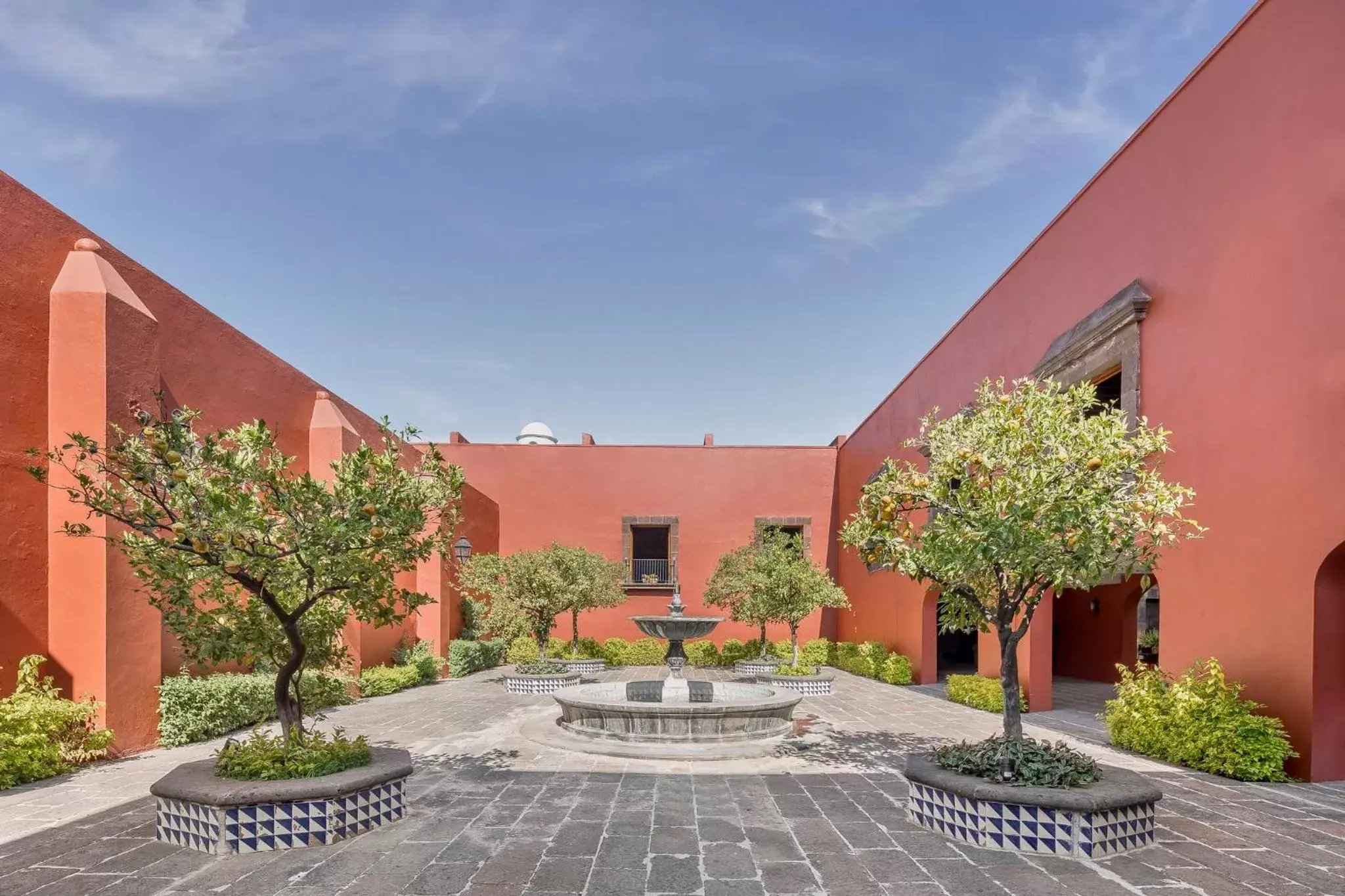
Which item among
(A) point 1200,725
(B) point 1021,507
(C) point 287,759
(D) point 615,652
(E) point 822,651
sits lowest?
(E) point 822,651

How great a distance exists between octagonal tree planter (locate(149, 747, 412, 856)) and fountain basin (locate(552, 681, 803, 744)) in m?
3.31

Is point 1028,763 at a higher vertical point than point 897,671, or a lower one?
higher

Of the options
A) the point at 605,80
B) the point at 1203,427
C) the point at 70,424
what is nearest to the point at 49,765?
the point at 70,424

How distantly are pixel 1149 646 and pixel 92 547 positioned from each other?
14.9m

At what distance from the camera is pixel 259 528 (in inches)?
164

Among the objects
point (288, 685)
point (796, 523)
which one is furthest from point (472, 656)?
point (288, 685)

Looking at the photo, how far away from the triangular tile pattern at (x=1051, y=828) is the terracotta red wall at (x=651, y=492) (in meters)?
14.0

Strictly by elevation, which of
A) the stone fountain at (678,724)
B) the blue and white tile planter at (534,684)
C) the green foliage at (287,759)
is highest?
the green foliage at (287,759)

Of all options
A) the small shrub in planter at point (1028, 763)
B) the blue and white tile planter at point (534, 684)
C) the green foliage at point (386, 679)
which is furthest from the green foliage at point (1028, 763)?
the green foliage at point (386, 679)

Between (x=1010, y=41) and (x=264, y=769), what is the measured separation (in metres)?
9.03

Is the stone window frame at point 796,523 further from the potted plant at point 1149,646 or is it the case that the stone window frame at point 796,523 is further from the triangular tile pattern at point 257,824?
the triangular tile pattern at point 257,824

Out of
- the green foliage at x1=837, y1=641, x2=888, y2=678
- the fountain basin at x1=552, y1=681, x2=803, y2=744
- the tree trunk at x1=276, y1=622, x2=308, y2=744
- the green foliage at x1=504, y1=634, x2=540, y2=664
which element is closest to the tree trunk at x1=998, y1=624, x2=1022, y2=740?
the fountain basin at x1=552, y1=681, x2=803, y2=744

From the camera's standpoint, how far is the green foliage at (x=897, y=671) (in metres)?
13.0

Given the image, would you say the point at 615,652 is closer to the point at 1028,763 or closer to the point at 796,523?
the point at 796,523
